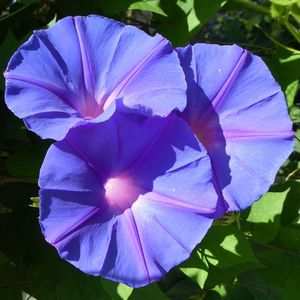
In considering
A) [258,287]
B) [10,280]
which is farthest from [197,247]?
[10,280]

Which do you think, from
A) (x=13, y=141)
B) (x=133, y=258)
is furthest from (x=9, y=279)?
(x=133, y=258)

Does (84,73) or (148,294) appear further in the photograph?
(148,294)

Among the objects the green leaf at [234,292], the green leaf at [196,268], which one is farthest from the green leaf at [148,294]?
the green leaf at [234,292]

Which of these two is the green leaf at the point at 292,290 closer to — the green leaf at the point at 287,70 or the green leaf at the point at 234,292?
the green leaf at the point at 234,292

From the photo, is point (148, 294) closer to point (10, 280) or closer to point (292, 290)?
point (292, 290)

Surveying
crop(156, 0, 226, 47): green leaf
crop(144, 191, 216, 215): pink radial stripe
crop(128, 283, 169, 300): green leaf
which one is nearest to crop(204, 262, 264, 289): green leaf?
crop(128, 283, 169, 300): green leaf

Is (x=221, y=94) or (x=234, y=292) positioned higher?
(x=221, y=94)
